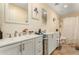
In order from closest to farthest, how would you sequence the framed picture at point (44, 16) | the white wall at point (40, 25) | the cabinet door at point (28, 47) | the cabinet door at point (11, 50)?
the cabinet door at point (11, 50) < the cabinet door at point (28, 47) < the white wall at point (40, 25) < the framed picture at point (44, 16)

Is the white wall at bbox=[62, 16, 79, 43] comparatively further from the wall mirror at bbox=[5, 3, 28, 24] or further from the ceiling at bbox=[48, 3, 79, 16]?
the wall mirror at bbox=[5, 3, 28, 24]

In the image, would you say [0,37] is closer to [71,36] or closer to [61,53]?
[61,53]

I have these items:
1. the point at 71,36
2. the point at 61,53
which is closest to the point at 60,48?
the point at 61,53

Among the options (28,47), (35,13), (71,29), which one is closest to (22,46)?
(28,47)

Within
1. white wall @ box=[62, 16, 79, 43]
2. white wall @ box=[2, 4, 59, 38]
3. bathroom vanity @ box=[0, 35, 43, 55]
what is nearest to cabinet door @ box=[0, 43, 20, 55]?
bathroom vanity @ box=[0, 35, 43, 55]

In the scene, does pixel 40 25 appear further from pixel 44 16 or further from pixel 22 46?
pixel 22 46

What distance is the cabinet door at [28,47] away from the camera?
1.72 m

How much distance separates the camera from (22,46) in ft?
5.50

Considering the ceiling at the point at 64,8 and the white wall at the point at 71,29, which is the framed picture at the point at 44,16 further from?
the white wall at the point at 71,29

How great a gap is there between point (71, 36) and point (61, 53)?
36 cm

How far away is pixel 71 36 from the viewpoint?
1951 mm

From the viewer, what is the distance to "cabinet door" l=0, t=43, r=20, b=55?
4.53 feet

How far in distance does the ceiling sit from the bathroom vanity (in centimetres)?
57

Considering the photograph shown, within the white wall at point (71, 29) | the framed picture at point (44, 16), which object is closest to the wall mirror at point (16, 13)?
the framed picture at point (44, 16)
